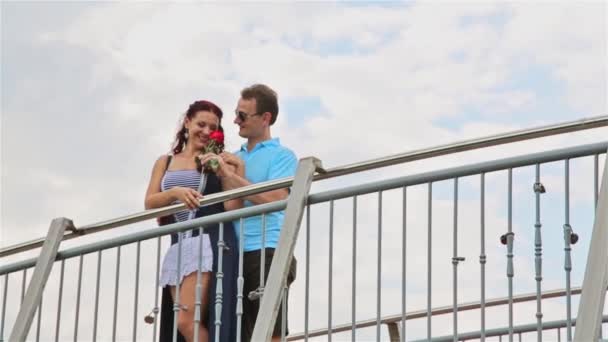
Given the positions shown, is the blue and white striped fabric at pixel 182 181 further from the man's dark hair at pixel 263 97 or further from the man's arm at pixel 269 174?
the man's dark hair at pixel 263 97

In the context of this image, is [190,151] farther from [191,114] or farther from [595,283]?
[595,283]

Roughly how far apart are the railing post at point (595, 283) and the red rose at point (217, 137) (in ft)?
8.72

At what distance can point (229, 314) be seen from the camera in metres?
8.05

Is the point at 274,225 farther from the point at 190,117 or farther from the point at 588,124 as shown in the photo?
the point at 588,124

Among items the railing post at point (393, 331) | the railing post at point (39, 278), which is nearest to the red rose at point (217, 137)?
the railing post at point (39, 278)

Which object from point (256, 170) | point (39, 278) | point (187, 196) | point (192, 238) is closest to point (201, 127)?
point (256, 170)

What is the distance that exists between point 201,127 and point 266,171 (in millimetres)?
483

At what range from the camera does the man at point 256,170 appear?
26.7 ft

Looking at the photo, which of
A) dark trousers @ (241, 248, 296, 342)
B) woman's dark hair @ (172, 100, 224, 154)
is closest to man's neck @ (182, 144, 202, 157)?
woman's dark hair @ (172, 100, 224, 154)

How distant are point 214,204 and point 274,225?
49 cm

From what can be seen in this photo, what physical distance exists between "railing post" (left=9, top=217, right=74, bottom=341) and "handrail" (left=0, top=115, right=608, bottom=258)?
0.08 meters

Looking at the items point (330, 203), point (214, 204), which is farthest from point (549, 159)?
point (214, 204)

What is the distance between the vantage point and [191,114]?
8.70m

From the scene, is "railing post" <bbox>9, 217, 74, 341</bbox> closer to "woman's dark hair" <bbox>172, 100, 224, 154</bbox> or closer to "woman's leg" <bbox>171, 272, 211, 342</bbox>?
"woman's dark hair" <bbox>172, 100, 224, 154</bbox>
